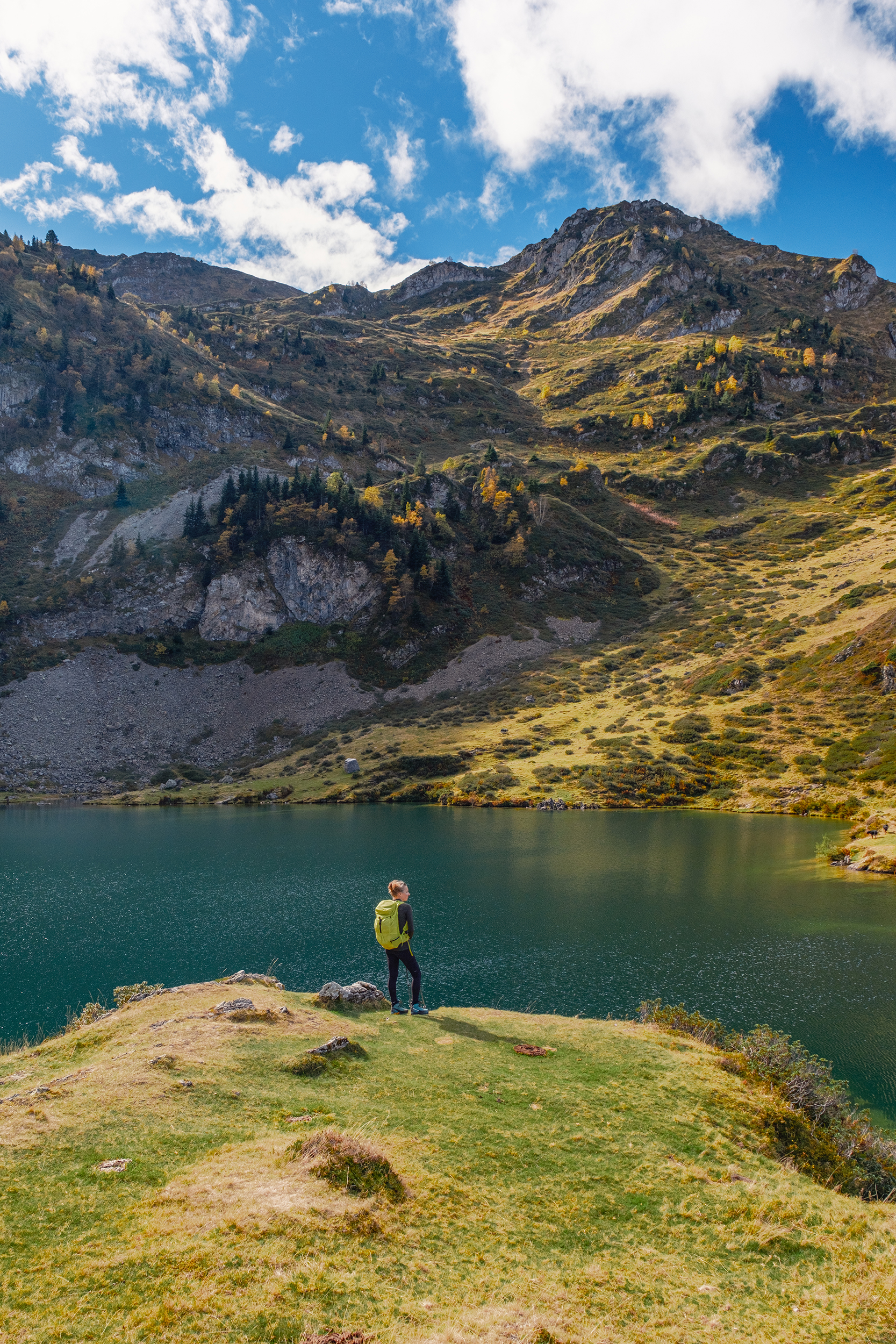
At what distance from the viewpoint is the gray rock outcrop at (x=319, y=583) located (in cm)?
13675

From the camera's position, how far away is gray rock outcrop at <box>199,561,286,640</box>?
127 metres

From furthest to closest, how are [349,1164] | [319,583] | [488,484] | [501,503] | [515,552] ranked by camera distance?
[488,484] < [501,503] < [515,552] < [319,583] < [349,1164]

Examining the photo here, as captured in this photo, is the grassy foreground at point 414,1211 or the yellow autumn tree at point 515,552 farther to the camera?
the yellow autumn tree at point 515,552

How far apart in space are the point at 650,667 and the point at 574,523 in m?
68.7

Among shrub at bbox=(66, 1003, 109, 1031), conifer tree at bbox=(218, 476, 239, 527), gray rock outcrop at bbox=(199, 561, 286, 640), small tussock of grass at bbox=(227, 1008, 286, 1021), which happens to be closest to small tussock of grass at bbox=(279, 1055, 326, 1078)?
small tussock of grass at bbox=(227, 1008, 286, 1021)

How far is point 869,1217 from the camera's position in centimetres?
961

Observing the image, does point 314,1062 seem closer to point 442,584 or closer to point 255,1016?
point 255,1016

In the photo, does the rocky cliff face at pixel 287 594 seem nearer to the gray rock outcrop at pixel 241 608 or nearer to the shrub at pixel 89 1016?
the gray rock outcrop at pixel 241 608

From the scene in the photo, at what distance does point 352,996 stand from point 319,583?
127 metres

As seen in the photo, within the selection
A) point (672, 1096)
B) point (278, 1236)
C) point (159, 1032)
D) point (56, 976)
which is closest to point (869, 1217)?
point (672, 1096)

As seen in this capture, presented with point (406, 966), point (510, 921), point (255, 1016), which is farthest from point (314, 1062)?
point (510, 921)

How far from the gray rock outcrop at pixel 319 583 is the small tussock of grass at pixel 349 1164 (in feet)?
Result: 426

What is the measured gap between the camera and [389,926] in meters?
15.7

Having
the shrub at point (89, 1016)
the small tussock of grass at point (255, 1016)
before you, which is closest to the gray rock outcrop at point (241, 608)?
the shrub at point (89, 1016)
